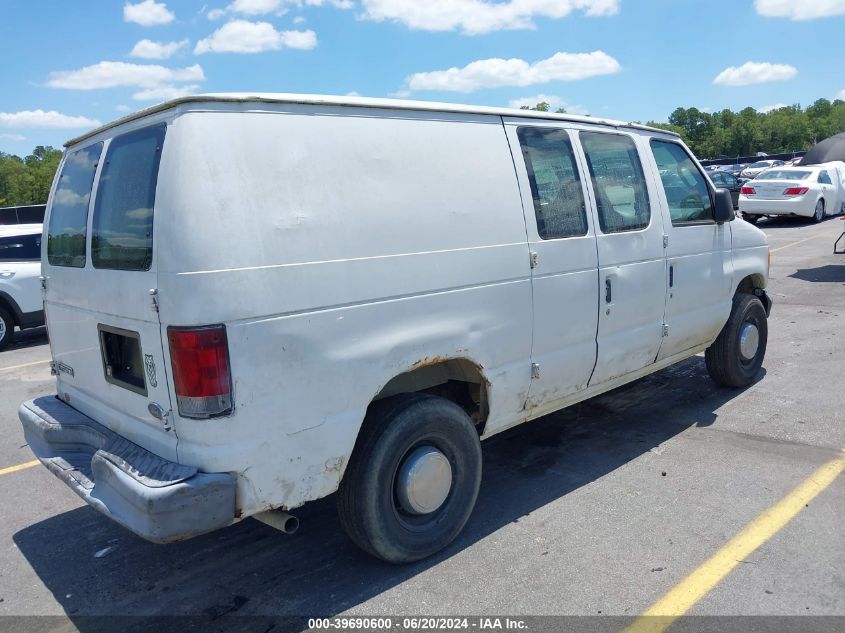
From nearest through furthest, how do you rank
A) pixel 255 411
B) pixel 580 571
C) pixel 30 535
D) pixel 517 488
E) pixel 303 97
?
pixel 255 411 → pixel 303 97 → pixel 580 571 → pixel 30 535 → pixel 517 488

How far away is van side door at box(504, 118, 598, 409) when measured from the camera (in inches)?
158

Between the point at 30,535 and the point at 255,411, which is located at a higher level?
the point at 255,411

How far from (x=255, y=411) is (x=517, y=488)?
7.00ft

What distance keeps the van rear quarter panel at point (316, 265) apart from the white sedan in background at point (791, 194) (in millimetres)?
18201

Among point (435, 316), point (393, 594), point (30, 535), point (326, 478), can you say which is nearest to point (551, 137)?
point (435, 316)

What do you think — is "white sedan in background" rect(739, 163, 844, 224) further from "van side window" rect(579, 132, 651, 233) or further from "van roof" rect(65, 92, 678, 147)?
"van roof" rect(65, 92, 678, 147)

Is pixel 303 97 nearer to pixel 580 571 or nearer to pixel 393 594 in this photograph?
pixel 393 594

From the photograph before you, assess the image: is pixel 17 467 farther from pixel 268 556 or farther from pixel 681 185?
pixel 681 185

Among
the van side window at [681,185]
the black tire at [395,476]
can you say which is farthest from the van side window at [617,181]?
the black tire at [395,476]

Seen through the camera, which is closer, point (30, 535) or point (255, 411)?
point (255, 411)

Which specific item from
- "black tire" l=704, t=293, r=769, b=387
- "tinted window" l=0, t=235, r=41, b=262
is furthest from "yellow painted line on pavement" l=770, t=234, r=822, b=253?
"tinted window" l=0, t=235, r=41, b=262

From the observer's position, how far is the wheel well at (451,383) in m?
3.58

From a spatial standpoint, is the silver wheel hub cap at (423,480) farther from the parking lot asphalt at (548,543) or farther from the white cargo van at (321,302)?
the parking lot asphalt at (548,543)

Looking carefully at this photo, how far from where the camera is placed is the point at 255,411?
290cm
